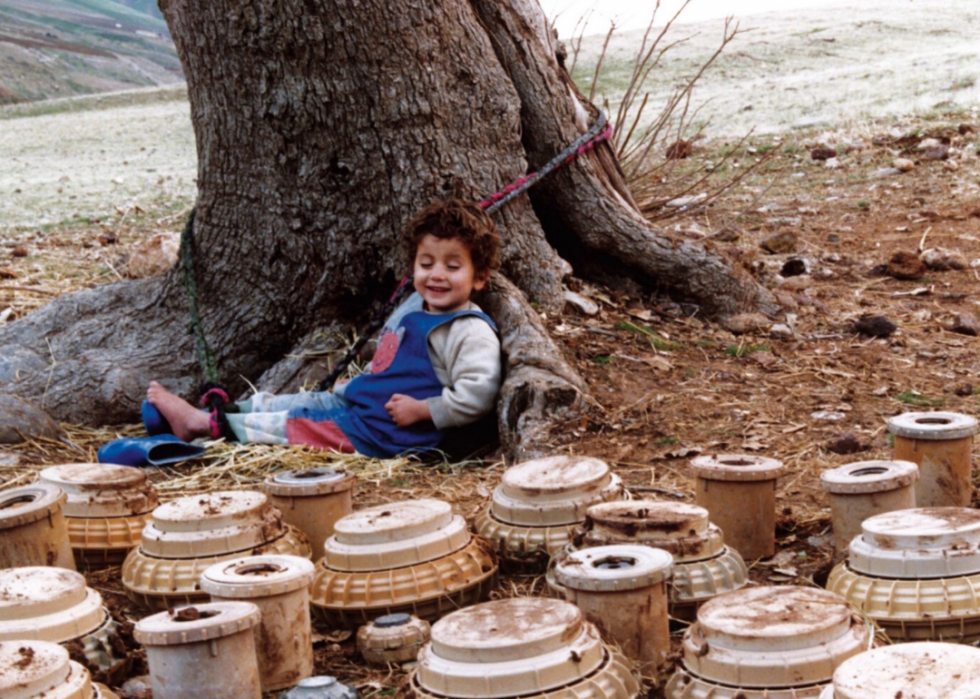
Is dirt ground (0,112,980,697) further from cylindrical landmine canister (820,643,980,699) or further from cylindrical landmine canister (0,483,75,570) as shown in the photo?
cylindrical landmine canister (820,643,980,699)

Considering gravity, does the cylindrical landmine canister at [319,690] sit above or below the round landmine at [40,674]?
below

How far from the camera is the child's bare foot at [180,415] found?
17.1 ft

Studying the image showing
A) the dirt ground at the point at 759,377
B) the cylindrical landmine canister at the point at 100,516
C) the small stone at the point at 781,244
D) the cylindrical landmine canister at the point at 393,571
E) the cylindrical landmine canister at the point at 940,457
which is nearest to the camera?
the cylindrical landmine canister at the point at 393,571

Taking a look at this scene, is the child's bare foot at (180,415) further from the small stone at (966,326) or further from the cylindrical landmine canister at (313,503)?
the small stone at (966,326)

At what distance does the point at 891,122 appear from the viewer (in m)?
13.0

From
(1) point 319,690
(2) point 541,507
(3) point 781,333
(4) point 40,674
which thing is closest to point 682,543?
(2) point 541,507

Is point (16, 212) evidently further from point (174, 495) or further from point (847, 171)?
point (174, 495)

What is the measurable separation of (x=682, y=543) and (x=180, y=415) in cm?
301

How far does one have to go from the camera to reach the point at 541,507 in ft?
10.5

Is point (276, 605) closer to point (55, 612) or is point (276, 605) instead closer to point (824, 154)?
point (55, 612)

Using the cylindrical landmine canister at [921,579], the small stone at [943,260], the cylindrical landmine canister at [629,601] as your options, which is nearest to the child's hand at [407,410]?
the cylindrical landmine canister at [629,601]

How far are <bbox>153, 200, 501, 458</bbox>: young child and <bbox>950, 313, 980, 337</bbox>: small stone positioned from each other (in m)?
2.49

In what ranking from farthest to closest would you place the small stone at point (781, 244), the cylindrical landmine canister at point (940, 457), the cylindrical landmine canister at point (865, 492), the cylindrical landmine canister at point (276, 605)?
1. the small stone at point (781, 244)
2. the cylindrical landmine canister at point (940, 457)
3. the cylindrical landmine canister at point (865, 492)
4. the cylindrical landmine canister at point (276, 605)

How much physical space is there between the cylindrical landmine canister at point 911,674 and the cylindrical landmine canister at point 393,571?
3.96 feet
